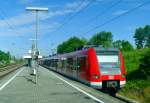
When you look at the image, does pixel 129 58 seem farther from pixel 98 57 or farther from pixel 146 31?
pixel 146 31

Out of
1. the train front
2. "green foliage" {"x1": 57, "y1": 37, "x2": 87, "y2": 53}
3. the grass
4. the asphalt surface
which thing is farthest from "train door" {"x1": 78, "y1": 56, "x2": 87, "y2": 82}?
"green foliage" {"x1": 57, "y1": 37, "x2": 87, "y2": 53}

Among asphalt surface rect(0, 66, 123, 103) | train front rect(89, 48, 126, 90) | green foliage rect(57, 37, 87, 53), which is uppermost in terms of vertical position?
green foliage rect(57, 37, 87, 53)

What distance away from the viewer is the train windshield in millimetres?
25734

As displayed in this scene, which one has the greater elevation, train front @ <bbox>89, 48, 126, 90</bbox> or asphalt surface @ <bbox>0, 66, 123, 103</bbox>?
train front @ <bbox>89, 48, 126, 90</bbox>

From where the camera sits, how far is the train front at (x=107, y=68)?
83.1 feet

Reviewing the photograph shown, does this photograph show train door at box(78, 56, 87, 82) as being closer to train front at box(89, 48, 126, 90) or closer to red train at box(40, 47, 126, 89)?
red train at box(40, 47, 126, 89)

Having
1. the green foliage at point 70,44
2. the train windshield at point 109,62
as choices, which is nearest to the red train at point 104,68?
the train windshield at point 109,62

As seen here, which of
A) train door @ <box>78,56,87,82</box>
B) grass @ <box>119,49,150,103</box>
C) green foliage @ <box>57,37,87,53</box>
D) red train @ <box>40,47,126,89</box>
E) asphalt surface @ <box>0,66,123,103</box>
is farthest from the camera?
green foliage @ <box>57,37,87,53</box>

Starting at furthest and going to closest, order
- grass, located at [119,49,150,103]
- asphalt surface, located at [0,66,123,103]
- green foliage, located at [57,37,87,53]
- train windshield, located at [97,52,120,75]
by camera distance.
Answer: green foliage, located at [57,37,87,53] < train windshield, located at [97,52,120,75] < grass, located at [119,49,150,103] < asphalt surface, located at [0,66,123,103]

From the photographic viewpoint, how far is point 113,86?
83.6 ft

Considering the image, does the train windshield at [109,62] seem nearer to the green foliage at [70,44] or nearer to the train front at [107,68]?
the train front at [107,68]

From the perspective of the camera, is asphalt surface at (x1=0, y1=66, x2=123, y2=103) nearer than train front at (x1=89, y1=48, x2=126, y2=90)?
Yes

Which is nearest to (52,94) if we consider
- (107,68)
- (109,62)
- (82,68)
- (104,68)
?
(104,68)

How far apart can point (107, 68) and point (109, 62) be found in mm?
646
